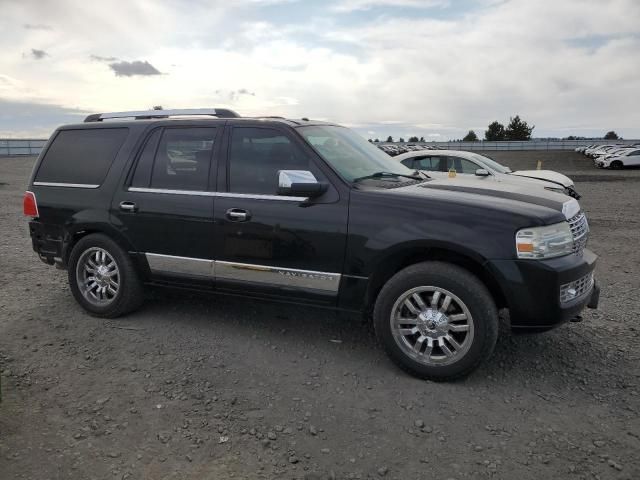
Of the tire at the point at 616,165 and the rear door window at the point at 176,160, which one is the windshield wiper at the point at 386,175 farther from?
the tire at the point at 616,165

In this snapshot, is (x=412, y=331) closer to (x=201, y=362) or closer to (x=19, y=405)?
(x=201, y=362)

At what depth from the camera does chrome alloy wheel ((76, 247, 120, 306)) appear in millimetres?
5184

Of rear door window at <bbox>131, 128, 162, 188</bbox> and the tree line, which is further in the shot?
the tree line

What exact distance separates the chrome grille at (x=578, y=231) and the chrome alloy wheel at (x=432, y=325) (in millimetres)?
1022

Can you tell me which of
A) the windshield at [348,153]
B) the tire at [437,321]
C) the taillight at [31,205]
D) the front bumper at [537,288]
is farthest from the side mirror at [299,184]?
the taillight at [31,205]

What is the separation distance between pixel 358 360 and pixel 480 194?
164 cm

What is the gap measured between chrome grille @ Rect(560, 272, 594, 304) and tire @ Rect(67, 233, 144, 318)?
12.2 ft

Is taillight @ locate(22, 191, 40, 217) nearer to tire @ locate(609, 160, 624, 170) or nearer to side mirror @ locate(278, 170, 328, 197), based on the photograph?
side mirror @ locate(278, 170, 328, 197)

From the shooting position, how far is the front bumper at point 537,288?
3656mm

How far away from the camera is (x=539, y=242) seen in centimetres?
367

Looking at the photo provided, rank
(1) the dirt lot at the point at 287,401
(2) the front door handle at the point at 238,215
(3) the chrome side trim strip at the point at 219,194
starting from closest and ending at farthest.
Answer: (1) the dirt lot at the point at 287,401, (3) the chrome side trim strip at the point at 219,194, (2) the front door handle at the point at 238,215

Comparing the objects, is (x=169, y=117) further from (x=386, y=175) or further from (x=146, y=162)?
(x=386, y=175)

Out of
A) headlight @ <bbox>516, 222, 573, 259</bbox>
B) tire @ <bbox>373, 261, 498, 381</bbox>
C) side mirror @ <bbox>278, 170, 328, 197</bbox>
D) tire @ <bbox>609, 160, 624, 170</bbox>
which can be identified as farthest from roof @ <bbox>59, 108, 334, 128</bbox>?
tire @ <bbox>609, 160, 624, 170</bbox>

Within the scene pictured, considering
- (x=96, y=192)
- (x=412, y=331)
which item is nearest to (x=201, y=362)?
(x=412, y=331)
